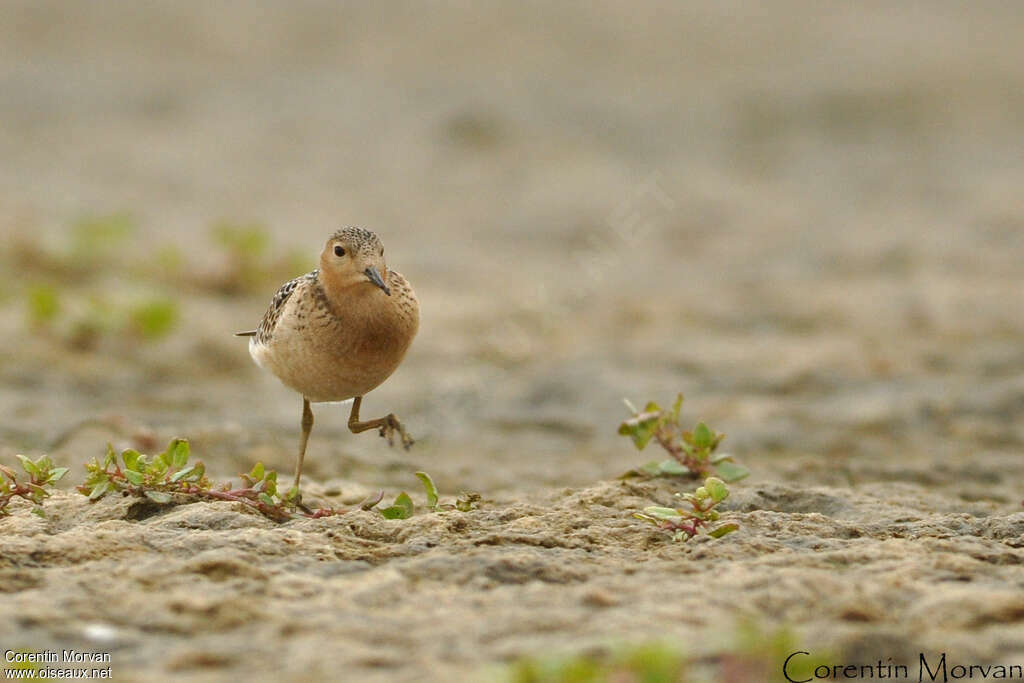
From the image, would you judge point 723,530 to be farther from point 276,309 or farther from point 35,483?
point 35,483

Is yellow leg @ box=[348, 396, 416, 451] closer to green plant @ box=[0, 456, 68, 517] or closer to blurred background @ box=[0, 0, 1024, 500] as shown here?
blurred background @ box=[0, 0, 1024, 500]

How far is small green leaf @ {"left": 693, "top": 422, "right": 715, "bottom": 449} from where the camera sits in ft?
19.6

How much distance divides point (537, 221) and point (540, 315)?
319cm

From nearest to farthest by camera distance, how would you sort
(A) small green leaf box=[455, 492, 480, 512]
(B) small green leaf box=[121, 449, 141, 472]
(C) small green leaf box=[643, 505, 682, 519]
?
(C) small green leaf box=[643, 505, 682, 519]
(B) small green leaf box=[121, 449, 141, 472]
(A) small green leaf box=[455, 492, 480, 512]

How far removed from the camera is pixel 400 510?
534 cm

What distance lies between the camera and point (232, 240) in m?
11.2

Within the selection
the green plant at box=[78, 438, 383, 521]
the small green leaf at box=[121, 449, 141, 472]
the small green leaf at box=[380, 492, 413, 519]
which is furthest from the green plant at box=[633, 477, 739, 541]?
the small green leaf at box=[121, 449, 141, 472]

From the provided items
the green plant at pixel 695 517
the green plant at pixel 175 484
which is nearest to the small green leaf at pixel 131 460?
the green plant at pixel 175 484

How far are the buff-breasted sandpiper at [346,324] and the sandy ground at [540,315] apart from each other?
2.14ft

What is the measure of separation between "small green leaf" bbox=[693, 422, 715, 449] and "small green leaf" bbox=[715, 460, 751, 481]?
131mm

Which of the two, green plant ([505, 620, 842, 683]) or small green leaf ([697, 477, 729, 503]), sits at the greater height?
small green leaf ([697, 477, 729, 503])

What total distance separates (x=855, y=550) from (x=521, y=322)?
6815 mm

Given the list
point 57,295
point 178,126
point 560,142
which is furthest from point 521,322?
point 178,126

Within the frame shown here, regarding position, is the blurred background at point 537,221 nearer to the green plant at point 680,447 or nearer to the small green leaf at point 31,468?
the green plant at point 680,447
